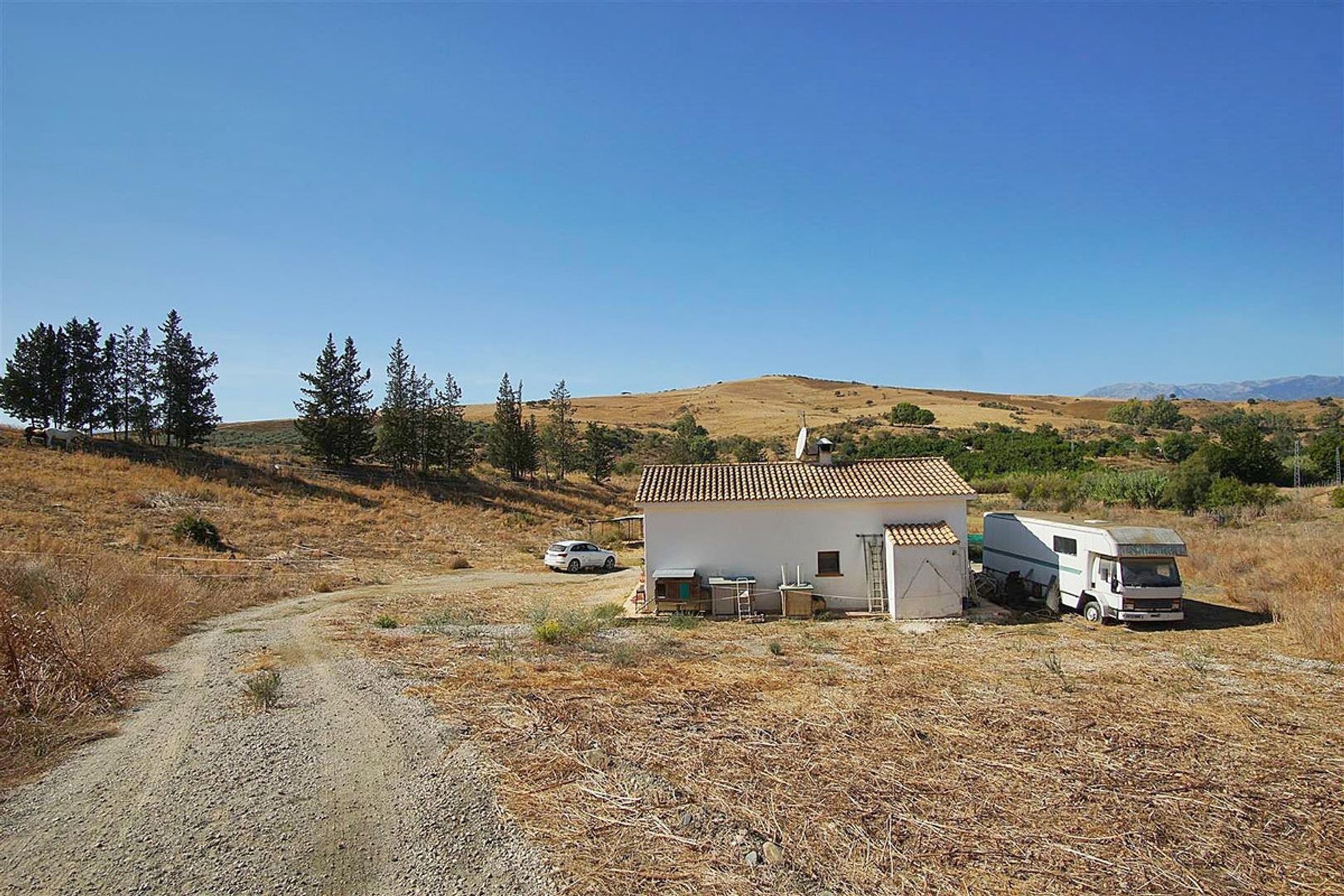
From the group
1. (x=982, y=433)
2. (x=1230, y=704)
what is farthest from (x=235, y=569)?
(x=982, y=433)

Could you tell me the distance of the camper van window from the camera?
63.7 ft

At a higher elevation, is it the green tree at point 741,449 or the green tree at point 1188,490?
the green tree at point 741,449

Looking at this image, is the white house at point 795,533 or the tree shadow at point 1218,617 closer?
the tree shadow at point 1218,617

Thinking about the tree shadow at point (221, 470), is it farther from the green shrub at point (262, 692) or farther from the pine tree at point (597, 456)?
the green shrub at point (262, 692)

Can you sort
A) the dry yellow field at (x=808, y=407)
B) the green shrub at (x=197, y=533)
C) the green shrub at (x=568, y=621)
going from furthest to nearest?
the dry yellow field at (x=808, y=407)
the green shrub at (x=197, y=533)
the green shrub at (x=568, y=621)

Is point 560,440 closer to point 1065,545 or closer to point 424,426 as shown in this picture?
point 424,426

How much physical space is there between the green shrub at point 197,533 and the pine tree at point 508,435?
2779 centimetres

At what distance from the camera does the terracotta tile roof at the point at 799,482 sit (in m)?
20.4

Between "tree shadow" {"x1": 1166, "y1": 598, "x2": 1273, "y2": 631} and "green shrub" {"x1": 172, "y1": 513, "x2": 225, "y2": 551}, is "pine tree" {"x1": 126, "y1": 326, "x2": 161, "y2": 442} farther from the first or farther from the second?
"tree shadow" {"x1": 1166, "y1": 598, "x2": 1273, "y2": 631}

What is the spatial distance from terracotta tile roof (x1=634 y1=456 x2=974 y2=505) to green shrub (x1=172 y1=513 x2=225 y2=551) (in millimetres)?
19278

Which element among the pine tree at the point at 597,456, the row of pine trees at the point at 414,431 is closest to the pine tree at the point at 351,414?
the row of pine trees at the point at 414,431

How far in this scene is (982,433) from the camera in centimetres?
7475

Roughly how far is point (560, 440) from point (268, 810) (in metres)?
53.1

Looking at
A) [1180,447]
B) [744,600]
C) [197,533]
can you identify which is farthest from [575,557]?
[1180,447]
